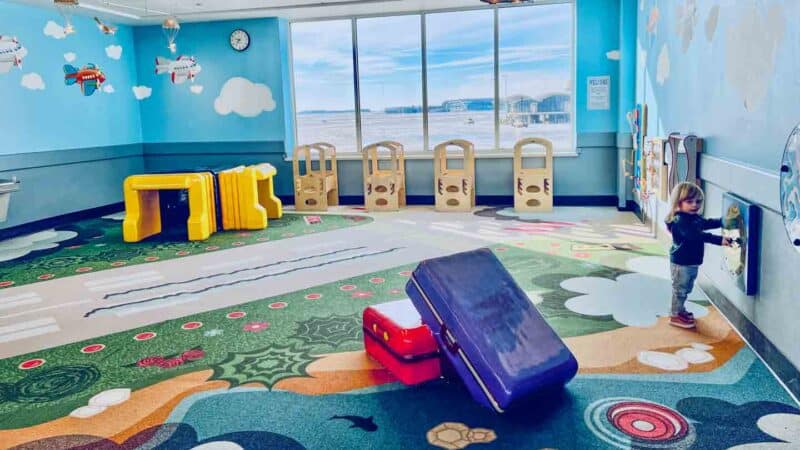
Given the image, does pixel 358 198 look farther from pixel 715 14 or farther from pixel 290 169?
pixel 715 14

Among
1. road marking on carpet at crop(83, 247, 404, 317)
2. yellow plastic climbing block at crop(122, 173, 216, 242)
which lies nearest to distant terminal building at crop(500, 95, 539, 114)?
road marking on carpet at crop(83, 247, 404, 317)

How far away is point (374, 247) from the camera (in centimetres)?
639

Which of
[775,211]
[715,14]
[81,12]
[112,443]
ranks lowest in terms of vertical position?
[112,443]

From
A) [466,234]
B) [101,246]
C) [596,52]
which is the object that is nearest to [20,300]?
[101,246]

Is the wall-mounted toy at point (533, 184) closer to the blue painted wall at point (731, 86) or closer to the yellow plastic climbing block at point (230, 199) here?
the blue painted wall at point (731, 86)

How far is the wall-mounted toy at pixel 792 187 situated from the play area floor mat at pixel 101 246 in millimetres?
5144

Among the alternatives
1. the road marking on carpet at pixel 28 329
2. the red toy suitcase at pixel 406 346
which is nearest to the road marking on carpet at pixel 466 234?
the red toy suitcase at pixel 406 346

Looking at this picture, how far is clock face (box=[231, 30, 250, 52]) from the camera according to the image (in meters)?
9.48

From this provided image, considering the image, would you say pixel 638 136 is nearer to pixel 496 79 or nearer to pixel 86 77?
pixel 496 79

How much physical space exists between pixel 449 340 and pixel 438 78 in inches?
276

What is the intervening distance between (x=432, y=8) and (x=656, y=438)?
24.8ft

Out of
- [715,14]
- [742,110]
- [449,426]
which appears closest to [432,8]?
[715,14]

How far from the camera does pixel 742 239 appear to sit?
3.46m

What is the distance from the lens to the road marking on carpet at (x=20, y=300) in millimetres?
4895
